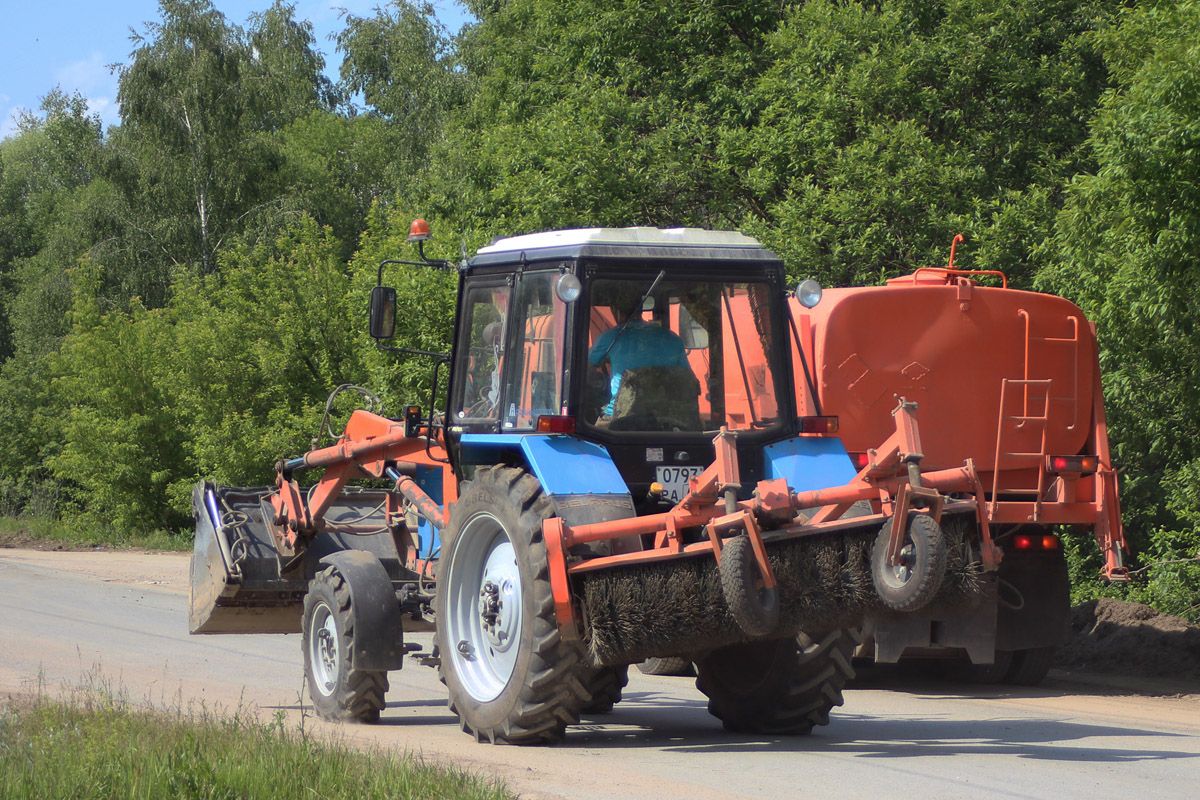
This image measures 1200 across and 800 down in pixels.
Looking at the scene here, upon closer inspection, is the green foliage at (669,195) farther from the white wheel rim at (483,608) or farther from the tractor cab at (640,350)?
the white wheel rim at (483,608)

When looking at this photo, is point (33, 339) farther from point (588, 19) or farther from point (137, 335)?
point (588, 19)

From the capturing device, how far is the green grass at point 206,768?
576 cm

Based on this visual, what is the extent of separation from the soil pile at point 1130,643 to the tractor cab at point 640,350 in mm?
6172

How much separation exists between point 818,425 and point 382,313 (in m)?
2.72

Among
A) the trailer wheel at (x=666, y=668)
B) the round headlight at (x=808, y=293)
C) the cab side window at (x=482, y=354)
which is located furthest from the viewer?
the trailer wheel at (x=666, y=668)

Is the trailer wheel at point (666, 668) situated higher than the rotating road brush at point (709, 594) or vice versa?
the rotating road brush at point (709, 594)

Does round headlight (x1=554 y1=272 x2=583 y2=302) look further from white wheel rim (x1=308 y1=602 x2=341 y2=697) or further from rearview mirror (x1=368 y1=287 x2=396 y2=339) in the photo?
white wheel rim (x1=308 y1=602 x2=341 y2=697)

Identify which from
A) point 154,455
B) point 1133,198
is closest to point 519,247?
point 1133,198

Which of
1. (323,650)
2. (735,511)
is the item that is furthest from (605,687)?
(735,511)

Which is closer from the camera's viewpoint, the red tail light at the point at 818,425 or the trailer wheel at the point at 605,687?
the trailer wheel at the point at 605,687

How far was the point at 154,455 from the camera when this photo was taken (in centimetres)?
3155

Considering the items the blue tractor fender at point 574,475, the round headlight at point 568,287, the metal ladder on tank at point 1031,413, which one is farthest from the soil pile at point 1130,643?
the round headlight at point 568,287

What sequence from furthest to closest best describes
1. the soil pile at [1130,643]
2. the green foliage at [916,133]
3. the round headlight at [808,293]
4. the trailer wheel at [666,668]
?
the green foliage at [916,133] < the soil pile at [1130,643] < the trailer wheel at [666,668] < the round headlight at [808,293]

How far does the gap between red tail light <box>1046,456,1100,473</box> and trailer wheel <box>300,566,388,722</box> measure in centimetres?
560
